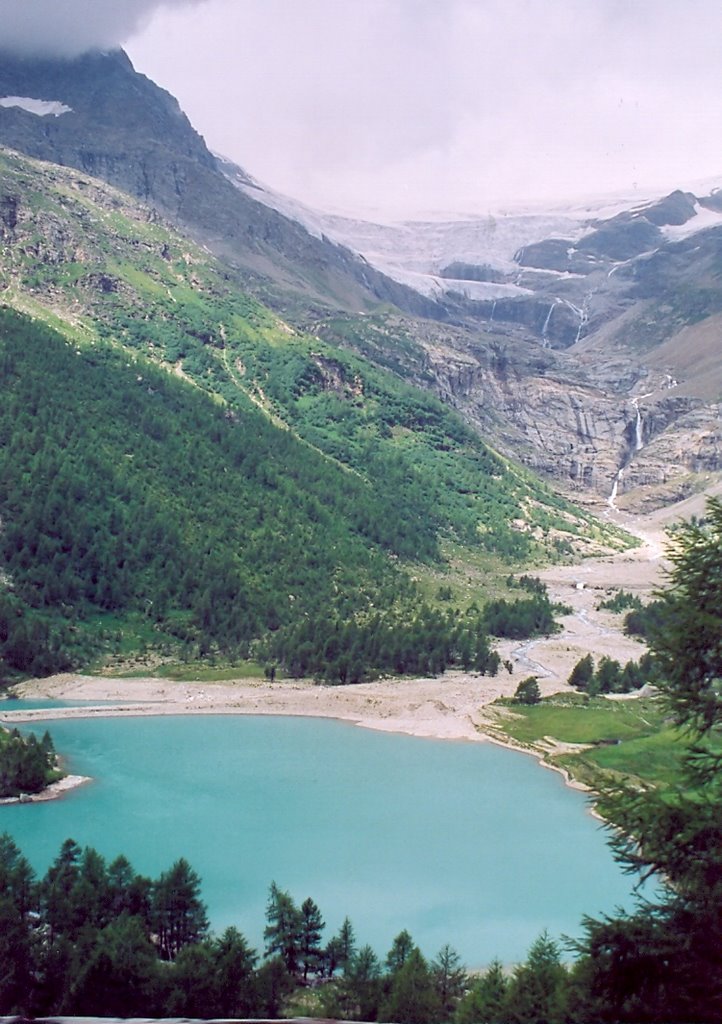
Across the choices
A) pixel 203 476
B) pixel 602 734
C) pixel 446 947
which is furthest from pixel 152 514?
pixel 446 947

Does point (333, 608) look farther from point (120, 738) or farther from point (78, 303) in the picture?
point (78, 303)

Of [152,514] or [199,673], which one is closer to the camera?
[199,673]

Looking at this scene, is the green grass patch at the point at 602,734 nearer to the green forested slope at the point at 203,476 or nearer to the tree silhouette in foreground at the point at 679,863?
the green forested slope at the point at 203,476

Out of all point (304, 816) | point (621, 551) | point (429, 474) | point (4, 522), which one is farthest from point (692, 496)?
point (304, 816)

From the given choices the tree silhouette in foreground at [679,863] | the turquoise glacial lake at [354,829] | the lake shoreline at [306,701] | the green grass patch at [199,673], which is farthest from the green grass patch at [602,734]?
the tree silhouette in foreground at [679,863]

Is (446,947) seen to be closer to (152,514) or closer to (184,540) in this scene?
(184,540)

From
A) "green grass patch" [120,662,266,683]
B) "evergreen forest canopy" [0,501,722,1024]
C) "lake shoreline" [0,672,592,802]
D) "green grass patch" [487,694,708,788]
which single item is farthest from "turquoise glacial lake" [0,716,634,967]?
"green grass patch" [120,662,266,683]
